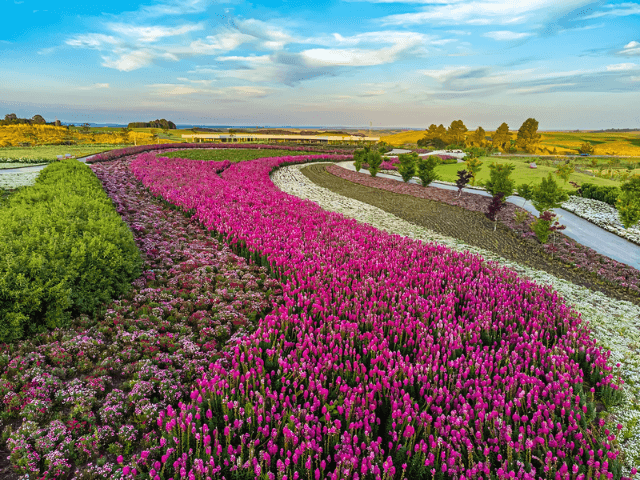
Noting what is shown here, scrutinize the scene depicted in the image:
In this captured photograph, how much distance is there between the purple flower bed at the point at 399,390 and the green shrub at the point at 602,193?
16.5 metres

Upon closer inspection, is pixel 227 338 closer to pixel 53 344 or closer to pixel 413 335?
pixel 53 344

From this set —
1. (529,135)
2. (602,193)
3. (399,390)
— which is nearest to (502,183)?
(602,193)

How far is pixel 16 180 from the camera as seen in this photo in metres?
18.3

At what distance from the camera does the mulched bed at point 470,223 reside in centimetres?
925

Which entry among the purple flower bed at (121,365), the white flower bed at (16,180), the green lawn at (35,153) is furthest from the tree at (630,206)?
the green lawn at (35,153)

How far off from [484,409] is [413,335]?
164cm

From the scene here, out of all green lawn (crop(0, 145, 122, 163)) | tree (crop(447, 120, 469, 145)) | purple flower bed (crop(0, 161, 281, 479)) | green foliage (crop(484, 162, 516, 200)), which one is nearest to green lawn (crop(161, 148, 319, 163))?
green lawn (crop(0, 145, 122, 163))

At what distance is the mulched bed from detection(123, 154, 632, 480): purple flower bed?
3334 millimetres

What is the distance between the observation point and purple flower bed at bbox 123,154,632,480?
312 centimetres

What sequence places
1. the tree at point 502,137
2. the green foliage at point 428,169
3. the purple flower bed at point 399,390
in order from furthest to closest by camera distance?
the tree at point 502,137 → the green foliage at point 428,169 → the purple flower bed at point 399,390

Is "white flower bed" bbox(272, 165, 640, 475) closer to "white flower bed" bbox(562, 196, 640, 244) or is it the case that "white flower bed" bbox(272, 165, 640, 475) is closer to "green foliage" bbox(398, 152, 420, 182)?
"white flower bed" bbox(562, 196, 640, 244)

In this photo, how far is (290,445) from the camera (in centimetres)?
323

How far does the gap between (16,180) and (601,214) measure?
31.2 meters

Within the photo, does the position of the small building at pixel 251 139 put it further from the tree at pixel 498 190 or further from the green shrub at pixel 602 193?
the tree at pixel 498 190
